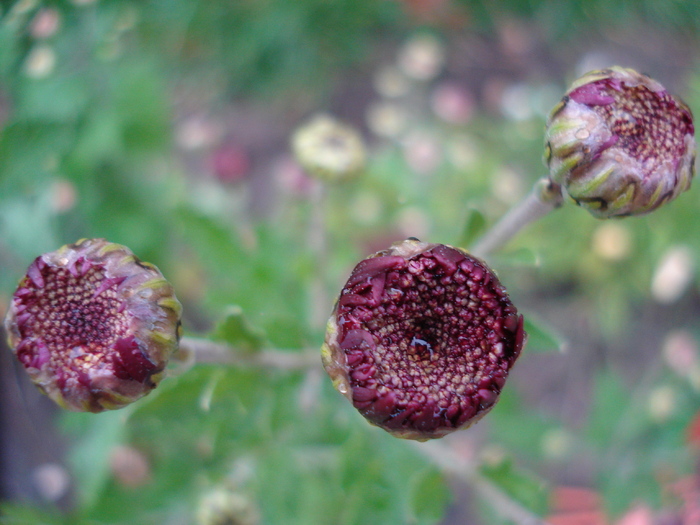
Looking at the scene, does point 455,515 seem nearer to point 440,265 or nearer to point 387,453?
point 387,453

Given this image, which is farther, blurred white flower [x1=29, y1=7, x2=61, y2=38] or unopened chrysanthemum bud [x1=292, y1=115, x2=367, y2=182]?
unopened chrysanthemum bud [x1=292, y1=115, x2=367, y2=182]

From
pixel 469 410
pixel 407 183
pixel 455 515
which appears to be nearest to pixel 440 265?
pixel 469 410

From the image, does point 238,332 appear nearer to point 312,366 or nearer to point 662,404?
point 312,366

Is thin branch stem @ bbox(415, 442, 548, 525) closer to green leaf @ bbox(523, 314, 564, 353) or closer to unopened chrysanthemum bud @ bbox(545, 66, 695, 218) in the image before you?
green leaf @ bbox(523, 314, 564, 353)

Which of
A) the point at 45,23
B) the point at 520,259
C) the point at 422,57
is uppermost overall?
the point at 45,23

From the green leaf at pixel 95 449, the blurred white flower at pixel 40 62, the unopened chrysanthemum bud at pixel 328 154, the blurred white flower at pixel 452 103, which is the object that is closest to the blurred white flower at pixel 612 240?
the blurred white flower at pixel 452 103

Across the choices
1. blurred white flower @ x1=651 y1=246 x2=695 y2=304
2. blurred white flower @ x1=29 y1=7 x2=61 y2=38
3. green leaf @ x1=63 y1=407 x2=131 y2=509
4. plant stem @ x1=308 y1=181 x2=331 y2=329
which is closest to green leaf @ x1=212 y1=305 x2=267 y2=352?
plant stem @ x1=308 y1=181 x2=331 y2=329

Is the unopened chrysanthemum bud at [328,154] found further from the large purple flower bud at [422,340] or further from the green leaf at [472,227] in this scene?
the large purple flower bud at [422,340]

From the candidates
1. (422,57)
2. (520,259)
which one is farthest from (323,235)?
(422,57)
